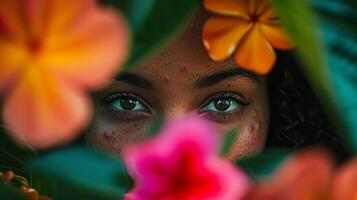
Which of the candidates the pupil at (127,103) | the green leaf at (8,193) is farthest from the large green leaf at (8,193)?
the pupil at (127,103)

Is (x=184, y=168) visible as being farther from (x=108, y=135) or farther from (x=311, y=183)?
(x=108, y=135)

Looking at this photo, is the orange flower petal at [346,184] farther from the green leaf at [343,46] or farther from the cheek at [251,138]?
the cheek at [251,138]

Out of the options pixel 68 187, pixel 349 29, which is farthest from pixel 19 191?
pixel 349 29

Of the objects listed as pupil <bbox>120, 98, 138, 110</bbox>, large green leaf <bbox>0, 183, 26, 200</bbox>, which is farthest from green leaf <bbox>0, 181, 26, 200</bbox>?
pupil <bbox>120, 98, 138, 110</bbox>

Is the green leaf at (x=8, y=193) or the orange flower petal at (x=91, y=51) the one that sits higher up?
the orange flower petal at (x=91, y=51)

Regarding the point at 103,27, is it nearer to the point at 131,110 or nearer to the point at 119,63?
the point at 119,63

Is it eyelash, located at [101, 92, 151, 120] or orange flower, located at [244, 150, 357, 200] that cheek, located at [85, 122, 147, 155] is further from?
orange flower, located at [244, 150, 357, 200]
